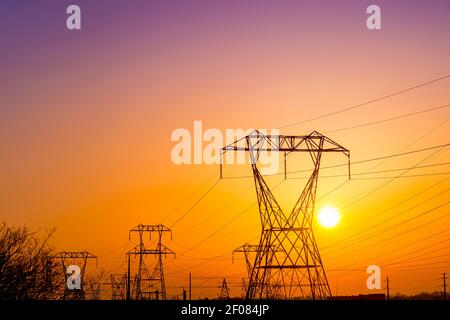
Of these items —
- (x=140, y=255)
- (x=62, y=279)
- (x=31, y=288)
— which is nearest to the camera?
(x=31, y=288)

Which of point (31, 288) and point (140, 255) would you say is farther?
point (140, 255)
